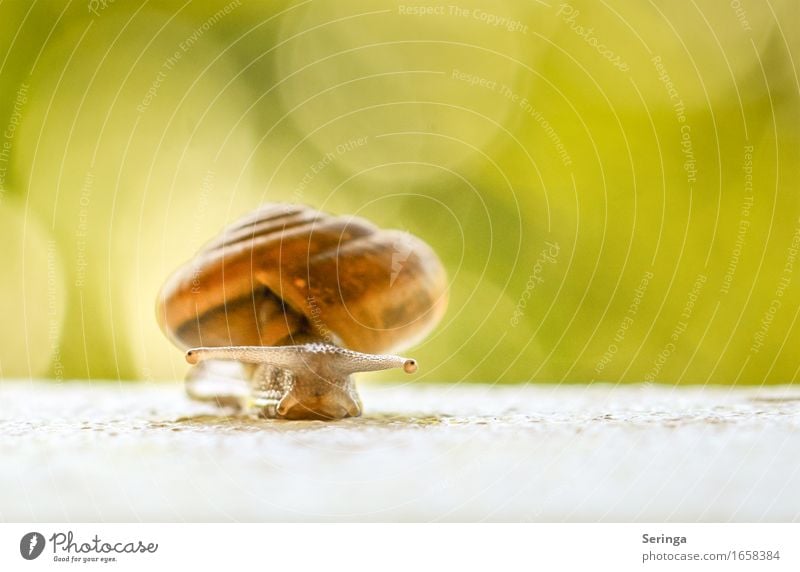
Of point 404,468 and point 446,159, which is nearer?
point 404,468

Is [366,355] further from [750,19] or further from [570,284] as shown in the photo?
[750,19]
